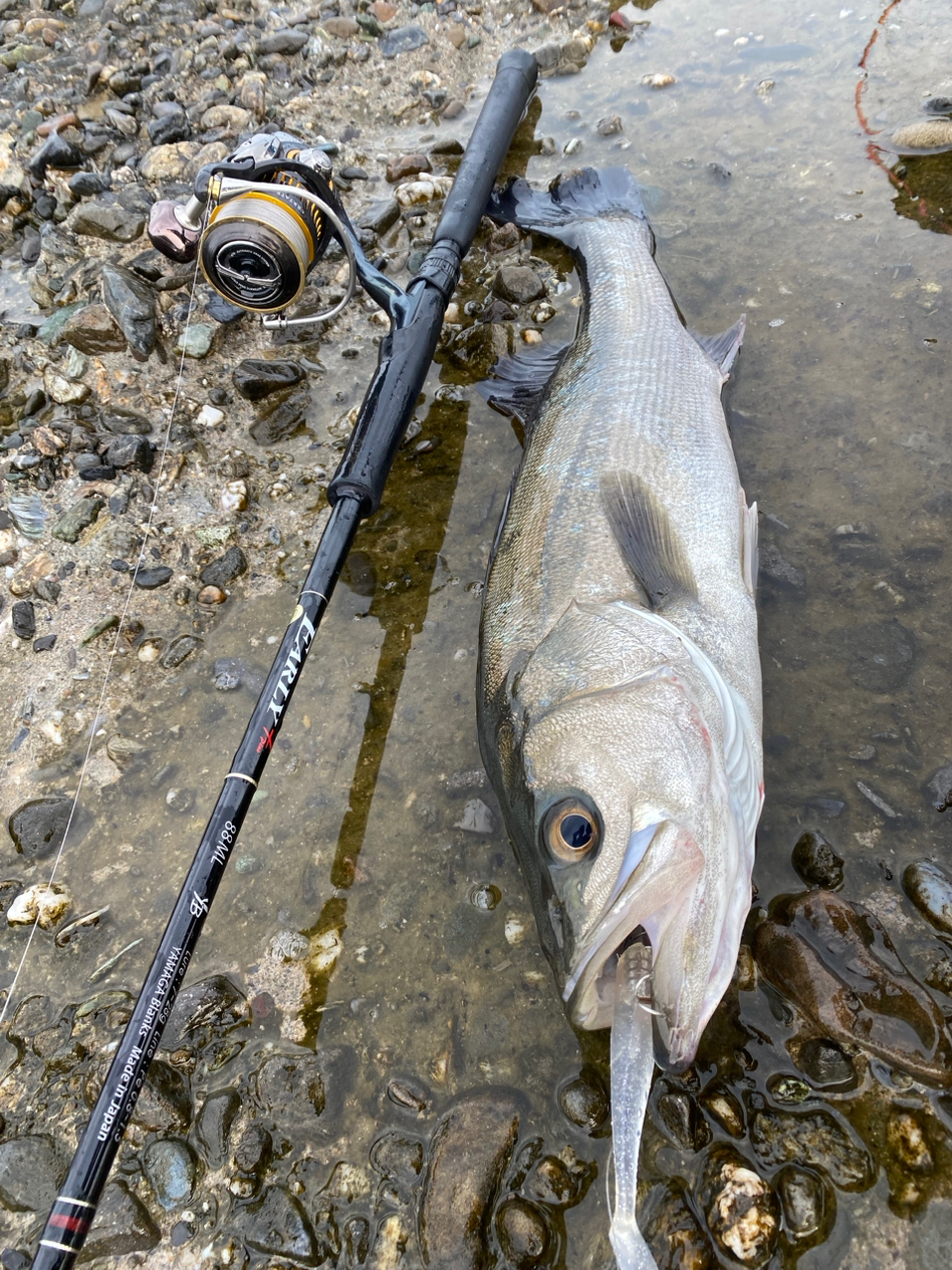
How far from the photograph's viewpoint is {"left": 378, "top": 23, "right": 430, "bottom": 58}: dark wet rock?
6.09 meters

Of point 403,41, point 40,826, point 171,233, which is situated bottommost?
point 40,826

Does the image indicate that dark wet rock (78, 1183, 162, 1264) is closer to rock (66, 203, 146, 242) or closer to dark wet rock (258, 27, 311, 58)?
rock (66, 203, 146, 242)

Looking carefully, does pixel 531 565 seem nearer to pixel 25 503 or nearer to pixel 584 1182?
pixel 584 1182

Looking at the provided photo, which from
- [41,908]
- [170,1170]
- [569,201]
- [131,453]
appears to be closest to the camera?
[170,1170]

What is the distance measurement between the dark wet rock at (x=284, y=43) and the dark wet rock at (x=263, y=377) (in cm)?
355

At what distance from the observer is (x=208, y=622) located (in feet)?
11.5

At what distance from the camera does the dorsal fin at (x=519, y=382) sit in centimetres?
397

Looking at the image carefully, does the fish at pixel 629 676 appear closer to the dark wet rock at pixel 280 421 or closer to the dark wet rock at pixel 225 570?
the dark wet rock at pixel 280 421

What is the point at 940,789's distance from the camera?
8.68 feet

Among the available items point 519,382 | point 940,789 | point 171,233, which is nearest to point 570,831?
point 940,789

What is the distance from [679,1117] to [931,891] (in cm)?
105

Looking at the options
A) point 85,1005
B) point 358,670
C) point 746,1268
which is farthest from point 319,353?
point 746,1268

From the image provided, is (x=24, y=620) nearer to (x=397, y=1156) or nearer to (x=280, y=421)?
(x=280, y=421)

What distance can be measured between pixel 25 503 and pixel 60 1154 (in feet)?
9.43
